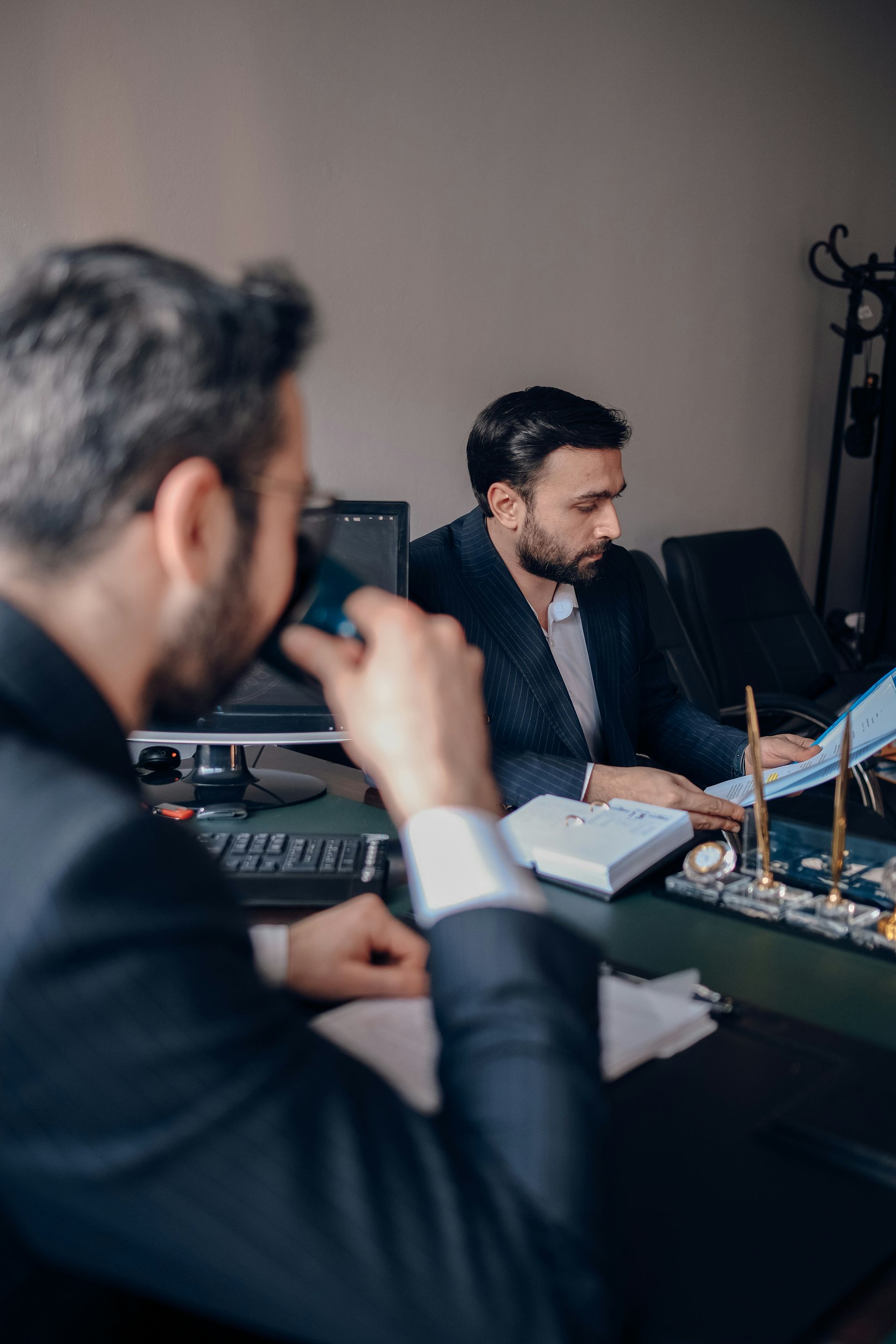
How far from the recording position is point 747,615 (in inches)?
143

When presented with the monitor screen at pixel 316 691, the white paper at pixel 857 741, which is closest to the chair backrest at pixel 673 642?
the white paper at pixel 857 741

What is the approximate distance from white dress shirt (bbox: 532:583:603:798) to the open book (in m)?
1.33

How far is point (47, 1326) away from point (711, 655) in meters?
3.09

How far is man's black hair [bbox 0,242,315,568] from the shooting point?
0.64 metres

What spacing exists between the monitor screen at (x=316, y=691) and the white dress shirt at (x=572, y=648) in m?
0.70

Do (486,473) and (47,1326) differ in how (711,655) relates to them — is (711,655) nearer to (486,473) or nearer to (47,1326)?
(486,473)

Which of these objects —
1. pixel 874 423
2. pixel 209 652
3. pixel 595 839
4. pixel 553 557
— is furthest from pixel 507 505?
pixel 874 423

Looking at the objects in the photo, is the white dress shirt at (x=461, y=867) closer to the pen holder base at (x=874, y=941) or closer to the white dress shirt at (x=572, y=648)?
the pen holder base at (x=874, y=941)

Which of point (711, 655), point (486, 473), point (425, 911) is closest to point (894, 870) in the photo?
point (425, 911)

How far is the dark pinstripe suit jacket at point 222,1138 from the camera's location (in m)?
0.55

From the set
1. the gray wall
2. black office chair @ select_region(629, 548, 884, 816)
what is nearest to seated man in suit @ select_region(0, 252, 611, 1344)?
the gray wall

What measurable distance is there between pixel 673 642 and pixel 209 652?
8.99ft

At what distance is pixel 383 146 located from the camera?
9.05 ft

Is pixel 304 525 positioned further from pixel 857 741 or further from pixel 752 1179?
pixel 857 741
